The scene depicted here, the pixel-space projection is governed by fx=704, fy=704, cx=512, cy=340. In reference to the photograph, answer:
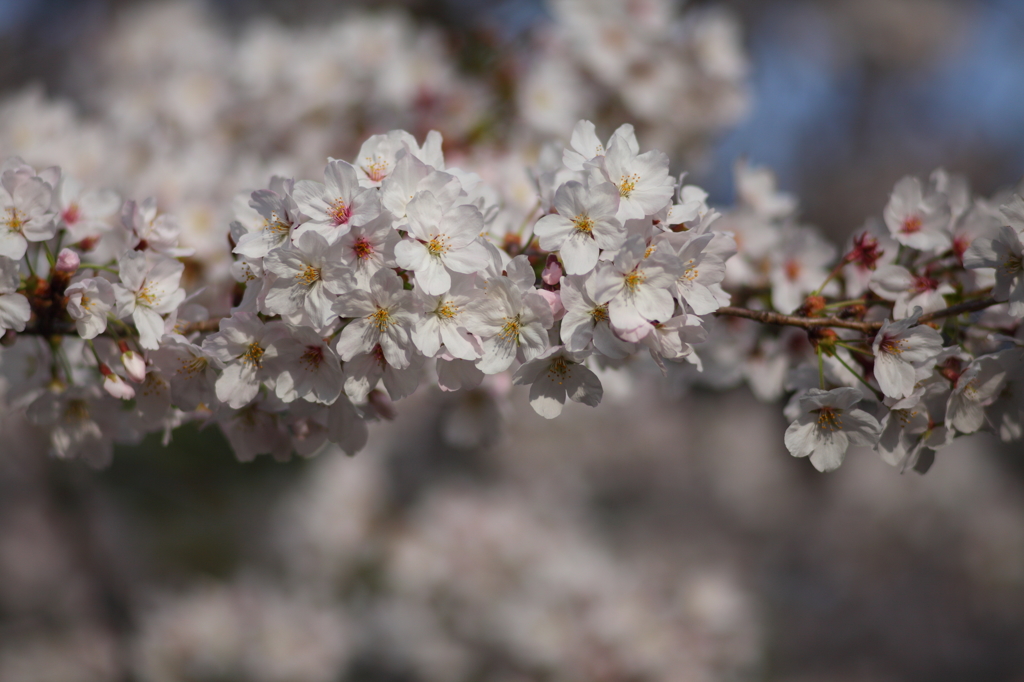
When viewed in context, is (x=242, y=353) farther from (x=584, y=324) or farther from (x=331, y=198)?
(x=584, y=324)

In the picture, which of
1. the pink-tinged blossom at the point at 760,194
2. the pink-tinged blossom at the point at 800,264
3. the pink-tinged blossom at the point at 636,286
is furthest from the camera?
the pink-tinged blossom at the point at 760,194

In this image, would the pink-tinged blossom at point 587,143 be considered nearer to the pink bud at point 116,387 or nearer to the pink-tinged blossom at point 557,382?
the pink-tinged blossom at point 557,382

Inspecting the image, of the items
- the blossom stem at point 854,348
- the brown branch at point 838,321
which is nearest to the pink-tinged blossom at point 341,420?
the brown branch at point 838,321

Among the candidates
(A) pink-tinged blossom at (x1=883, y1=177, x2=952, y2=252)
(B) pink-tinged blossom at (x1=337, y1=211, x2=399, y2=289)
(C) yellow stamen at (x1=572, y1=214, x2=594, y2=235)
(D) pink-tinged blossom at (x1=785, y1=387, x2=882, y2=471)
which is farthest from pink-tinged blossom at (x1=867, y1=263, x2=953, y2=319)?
(B) pink-tinged blossom at (x1=337, y1=211, x2=399, y2=289)

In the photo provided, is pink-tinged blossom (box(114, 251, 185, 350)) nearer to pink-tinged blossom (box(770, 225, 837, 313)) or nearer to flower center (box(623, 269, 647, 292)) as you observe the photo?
flower center (box(623, 269, 647, 292))

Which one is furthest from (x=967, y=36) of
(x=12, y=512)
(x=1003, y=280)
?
(x=12, y=512)

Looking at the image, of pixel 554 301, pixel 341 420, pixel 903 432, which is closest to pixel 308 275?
pixel 341 420
